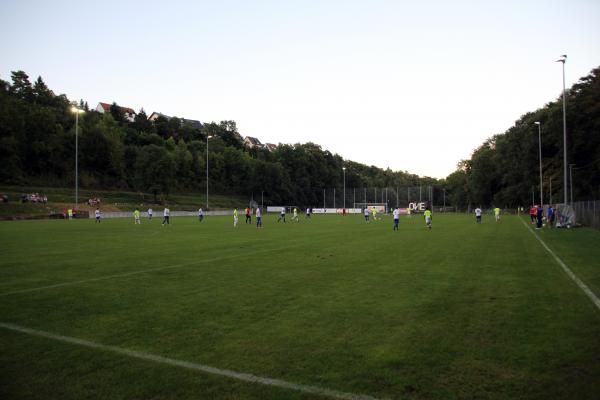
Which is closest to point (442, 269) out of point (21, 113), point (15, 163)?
point (15, 163)

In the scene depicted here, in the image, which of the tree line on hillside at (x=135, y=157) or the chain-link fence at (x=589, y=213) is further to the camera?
the tree line on hillside at (x=135, y=157)

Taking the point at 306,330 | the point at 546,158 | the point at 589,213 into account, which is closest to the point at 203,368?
the point at 306,330

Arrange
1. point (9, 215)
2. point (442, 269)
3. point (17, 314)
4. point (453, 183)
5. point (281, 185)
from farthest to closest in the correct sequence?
point (453, 183) < point (281, 185) < point (9, 215) < point (442, 269) < point (17, 314)

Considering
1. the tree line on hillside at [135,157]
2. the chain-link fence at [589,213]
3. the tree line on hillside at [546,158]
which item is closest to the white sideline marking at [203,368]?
the chain-link fence at [589,213]

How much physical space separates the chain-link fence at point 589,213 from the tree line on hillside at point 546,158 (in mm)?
12930

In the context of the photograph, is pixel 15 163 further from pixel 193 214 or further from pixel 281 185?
pixel 281 185

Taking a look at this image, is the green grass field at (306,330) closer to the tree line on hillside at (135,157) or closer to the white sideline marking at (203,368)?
the white sideline marking at (203,368)

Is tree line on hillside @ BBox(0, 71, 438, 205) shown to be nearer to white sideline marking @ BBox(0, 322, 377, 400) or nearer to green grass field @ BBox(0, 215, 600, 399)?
green grass field @ BBox(0, 215, 600, 399)

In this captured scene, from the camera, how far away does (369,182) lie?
476 ft

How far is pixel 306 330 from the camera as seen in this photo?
6.30 m

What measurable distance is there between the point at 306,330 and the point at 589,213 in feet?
109

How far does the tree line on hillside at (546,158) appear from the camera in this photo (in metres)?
48.6

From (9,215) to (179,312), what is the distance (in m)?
52.9

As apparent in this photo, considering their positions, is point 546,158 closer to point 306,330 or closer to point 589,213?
point 589,213
